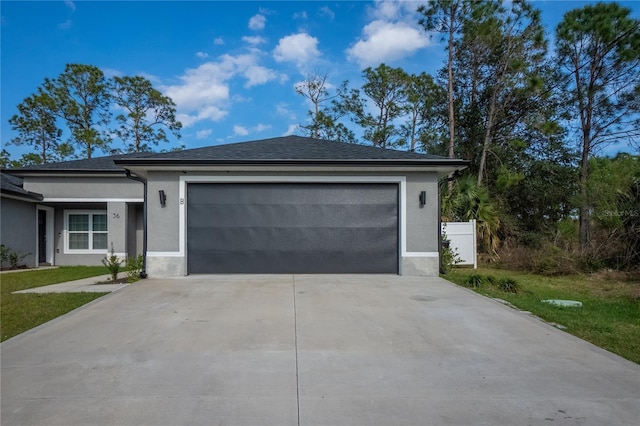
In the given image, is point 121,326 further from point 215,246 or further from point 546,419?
point 546,419

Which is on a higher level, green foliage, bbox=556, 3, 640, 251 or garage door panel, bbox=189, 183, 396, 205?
green foliage, bbox=556, 3, 640, 251

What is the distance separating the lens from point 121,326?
515 centimetres

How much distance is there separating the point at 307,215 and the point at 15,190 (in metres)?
9.96

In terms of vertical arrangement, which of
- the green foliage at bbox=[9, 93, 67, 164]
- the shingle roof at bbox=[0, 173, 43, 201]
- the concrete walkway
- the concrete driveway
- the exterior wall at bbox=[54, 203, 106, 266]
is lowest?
the concrete driveway

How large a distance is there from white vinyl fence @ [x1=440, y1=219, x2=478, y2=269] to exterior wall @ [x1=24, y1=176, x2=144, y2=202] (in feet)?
36.0

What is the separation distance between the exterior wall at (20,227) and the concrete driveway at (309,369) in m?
8.96

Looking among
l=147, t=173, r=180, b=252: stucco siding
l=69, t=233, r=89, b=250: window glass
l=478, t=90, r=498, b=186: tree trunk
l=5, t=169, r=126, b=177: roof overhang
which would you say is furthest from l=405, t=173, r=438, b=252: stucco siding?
l=69, t=233, r=89, b=250: window glass

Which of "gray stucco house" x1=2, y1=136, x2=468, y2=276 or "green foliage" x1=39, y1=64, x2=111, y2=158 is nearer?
"gray stucco house" x1=2, y1=136, x2=468, y2=276

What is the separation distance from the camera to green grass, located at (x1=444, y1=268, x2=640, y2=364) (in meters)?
4.76

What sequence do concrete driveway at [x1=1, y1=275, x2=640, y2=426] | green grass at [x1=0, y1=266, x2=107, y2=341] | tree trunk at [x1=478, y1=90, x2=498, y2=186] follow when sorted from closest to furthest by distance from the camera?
concrete driveway at [x1=1, y1=275, x2=640, y2=426] → green grass at [x1=0, y1=266, x2=107, y2=341] → tree trunk at [x1=478, y1=90, x2=498, y2=186]

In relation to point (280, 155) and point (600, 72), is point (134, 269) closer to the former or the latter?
point (280, 155)

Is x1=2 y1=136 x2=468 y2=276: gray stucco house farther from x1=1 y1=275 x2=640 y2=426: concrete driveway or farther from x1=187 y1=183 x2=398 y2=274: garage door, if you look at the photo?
x1=1 y1=275 x2=640 y2=426: concrete driveway

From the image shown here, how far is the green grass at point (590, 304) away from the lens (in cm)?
476

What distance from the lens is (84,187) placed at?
43.9 feet
